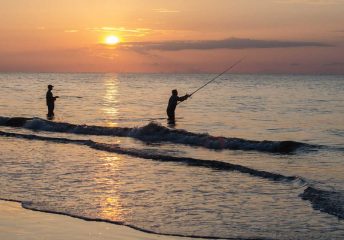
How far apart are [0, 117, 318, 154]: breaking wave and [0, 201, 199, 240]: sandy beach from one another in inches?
451

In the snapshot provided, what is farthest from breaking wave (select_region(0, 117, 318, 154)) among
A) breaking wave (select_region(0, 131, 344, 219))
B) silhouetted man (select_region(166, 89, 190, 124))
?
breaking wave (select_region(0, 131, 344, 219))

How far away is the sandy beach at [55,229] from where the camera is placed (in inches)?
345

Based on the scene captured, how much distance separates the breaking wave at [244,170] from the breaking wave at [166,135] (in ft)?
11.0

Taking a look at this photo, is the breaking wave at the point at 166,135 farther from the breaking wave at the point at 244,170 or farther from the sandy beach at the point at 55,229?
the sandy beach at the point at 55,229

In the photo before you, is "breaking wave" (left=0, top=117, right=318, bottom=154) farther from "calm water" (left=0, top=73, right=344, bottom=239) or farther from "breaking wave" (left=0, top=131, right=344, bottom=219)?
"breaking wave" (left=0, top=131, right=344, bottom=219)

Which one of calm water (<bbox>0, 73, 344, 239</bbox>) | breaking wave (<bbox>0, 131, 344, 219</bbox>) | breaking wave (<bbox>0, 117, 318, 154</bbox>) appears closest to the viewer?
calm water (<bbox>0, 73, 344, 239</bbox>)

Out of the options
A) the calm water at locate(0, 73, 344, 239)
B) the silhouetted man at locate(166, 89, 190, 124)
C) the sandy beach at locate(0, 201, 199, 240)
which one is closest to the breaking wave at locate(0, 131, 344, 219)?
the calm water at locate(0, 73, 344, 239)

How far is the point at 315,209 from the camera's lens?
10625mm

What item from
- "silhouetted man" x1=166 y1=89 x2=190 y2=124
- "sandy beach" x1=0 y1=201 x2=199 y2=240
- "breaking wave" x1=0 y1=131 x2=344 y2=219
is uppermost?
"silhouetted man" x1=166 y1=89 x2=190 y2=124

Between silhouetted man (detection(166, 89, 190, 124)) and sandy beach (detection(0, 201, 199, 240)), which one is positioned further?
silhouetted man (detection(166, 89, 190, 124))

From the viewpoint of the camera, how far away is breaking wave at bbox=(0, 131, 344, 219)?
10851mm

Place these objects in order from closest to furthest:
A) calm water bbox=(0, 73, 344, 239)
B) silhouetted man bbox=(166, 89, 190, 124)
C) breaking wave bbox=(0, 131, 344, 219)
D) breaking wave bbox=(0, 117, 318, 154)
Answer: calm water bbox=(0, 73, 344, 239) → breaking wave bbox=(0, 131, 344, 219) → breaking wave bbox=(0, 117, 318, 154) → silhouetted man bbox=(166, 89, 190, 124)

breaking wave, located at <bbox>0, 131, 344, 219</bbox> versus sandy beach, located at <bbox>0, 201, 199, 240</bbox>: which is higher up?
breaking wave, located at <bbox>0, 131, 344, 219</bbox>

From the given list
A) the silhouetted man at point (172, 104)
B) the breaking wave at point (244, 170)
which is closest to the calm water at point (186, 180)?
the breaking wave at point (244, 170)
